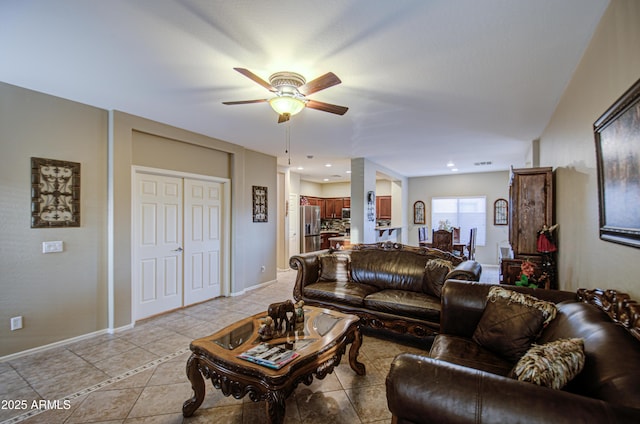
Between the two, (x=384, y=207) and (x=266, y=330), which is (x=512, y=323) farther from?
(x=384, y=207)

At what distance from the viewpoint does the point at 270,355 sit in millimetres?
1831

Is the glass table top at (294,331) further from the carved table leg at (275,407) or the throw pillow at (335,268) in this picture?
the throw pillow at (335,268)

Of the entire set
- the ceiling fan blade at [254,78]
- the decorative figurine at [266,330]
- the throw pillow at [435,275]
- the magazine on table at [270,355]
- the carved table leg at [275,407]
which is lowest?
the carved table leg at [275,407]

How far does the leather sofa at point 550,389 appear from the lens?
901 millimetres

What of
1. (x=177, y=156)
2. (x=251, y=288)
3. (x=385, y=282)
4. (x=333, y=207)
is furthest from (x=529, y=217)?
(x=333, y=207)

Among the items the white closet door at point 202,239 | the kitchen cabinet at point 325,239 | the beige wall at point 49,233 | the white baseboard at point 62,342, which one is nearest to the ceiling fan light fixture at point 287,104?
the beige wall at point 49,233

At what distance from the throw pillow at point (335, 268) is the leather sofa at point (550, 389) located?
2525mm

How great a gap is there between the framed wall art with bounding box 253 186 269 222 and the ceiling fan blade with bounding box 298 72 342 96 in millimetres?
3353

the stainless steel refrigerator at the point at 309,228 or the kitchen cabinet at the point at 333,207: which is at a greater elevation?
the kitchen cabinet at the point at 333,207

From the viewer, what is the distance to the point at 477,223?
8.34m

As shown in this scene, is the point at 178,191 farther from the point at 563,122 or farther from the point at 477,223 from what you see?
the point at 477,223

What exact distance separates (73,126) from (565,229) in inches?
210

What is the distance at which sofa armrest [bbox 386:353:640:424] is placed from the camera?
2.87ft

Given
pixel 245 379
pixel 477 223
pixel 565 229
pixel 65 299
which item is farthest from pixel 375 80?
pixel 477 223
